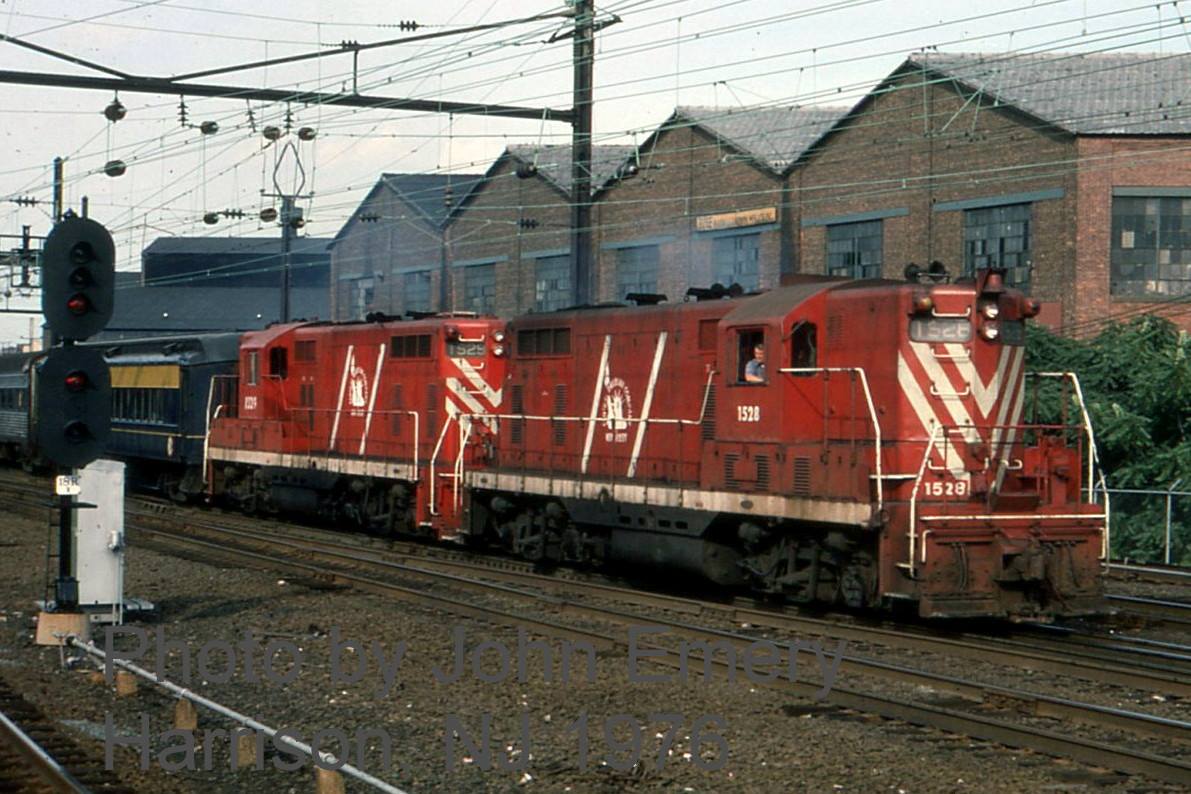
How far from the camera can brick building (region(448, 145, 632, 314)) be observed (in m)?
48.6

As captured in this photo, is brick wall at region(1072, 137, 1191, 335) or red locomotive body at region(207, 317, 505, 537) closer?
red locomotive body at region(207, 317, 505, 537)

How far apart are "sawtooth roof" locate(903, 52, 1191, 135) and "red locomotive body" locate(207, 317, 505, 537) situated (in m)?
17.8

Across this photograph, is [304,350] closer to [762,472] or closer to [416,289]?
[762,472]

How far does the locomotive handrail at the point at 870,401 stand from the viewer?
13305mm

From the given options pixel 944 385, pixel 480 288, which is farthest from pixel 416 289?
pixel 944 385

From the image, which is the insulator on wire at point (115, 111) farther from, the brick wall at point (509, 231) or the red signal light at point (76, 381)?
the brick wall at point (509, 231)

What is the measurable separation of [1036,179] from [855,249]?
5963mm

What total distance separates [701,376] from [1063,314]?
23.1 meters

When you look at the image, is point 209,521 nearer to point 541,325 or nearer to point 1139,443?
point 541,325

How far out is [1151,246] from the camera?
3681 cm

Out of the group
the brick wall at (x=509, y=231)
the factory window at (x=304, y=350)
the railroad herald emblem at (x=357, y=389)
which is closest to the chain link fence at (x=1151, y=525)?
the railroad herald emblem at (x=357, y=389)

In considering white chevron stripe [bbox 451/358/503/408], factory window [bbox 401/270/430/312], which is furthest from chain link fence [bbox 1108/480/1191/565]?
factory window [bbox 401/270/430/312]

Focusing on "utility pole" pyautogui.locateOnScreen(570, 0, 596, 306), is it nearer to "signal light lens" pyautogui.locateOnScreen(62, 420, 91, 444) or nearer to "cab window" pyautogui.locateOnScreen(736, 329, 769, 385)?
"cab window" pyautogui.locateOnScreen(736, 329, 769, 385)

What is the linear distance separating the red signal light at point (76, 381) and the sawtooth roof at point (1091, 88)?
27.0m
